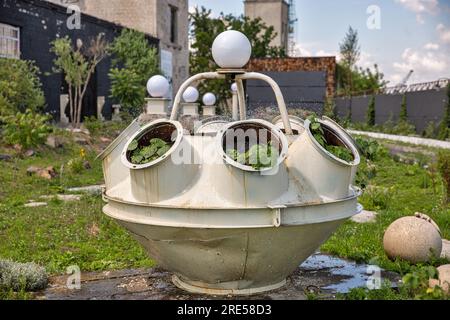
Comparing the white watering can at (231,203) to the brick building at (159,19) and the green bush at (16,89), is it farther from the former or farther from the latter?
the brick building at (159,19)

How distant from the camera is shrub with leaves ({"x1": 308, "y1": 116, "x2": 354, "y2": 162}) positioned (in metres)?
4.86

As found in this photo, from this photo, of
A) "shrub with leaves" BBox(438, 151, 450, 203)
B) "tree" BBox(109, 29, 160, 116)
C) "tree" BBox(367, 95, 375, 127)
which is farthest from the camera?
"tree" BBox(367, 95, 375, 127)

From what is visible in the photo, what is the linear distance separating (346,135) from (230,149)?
106 cm

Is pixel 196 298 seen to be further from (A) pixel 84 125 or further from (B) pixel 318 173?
(A) pixel 84 125

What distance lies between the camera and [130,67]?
24.3 meters

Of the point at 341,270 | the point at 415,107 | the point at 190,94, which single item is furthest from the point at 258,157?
the point at 415,107

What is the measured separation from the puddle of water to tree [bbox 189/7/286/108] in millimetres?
25769

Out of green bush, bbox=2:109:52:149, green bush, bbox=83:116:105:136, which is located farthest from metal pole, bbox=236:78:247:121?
green bush, bbox=83:116:105:136

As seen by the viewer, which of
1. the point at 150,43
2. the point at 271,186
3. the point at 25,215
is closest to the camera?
the point at 271,186

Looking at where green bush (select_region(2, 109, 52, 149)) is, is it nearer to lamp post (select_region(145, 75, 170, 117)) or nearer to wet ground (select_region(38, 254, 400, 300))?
lamp post (select_region(145, 75, 170, 117))

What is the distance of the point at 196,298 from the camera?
4.76 meters

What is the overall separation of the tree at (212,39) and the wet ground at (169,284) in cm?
2616

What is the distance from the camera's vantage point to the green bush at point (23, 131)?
1375 centimetres

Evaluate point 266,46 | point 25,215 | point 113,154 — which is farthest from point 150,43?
point 113,154
